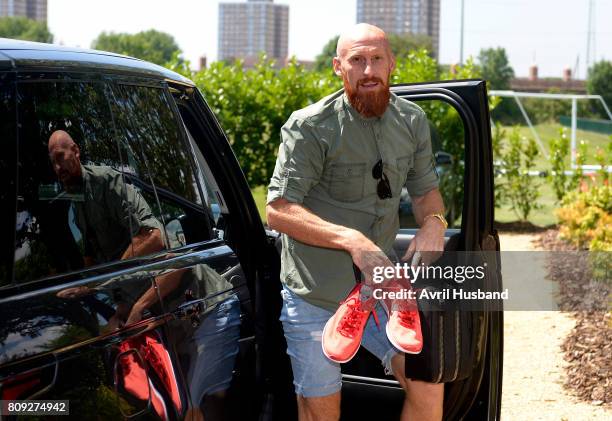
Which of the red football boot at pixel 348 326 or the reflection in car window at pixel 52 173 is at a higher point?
the reflection in car window at pixel 52 173

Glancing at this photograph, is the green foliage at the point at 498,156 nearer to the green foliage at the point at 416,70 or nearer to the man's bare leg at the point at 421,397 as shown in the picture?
the green foliage at the point at 416,70

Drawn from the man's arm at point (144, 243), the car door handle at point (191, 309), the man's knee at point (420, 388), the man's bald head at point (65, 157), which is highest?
the man's bald head at point (65, 157)

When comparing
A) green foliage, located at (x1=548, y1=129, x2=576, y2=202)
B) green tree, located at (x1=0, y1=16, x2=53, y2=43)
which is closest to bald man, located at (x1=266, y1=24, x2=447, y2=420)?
green foliage, located at (x1=548, y1=129, x2=576, y2=202)

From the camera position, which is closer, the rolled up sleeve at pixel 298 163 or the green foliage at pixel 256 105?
the rolled up sleeve at pixel 298 163

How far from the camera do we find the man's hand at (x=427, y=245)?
302 cm

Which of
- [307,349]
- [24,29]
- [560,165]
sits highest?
[24,29]

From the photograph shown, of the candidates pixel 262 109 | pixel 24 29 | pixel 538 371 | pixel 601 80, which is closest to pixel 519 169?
pixel 262 109

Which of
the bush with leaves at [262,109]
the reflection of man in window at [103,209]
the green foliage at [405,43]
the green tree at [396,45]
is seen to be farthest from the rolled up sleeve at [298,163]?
the green tree at [396,45]

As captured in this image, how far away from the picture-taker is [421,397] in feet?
10.2

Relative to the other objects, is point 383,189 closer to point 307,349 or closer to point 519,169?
point 307,349

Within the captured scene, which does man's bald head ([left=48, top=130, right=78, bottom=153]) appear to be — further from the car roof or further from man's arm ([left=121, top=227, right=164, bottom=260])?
man's arm ([left=121, top=227, right=164, bottom=260])

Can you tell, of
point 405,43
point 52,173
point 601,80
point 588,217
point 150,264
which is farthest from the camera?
point 405,43

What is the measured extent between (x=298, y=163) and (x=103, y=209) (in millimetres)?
765

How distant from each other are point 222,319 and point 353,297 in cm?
40
